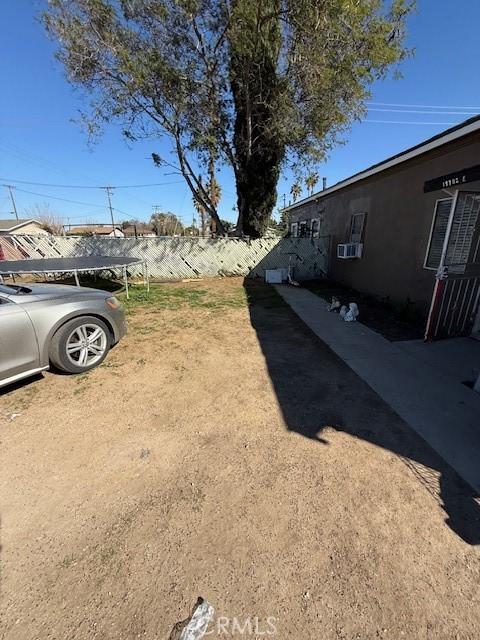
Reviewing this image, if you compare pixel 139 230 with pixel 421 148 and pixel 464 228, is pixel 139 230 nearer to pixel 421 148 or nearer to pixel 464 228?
pixel 421 148

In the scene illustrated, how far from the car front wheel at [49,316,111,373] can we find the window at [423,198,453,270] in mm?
6037

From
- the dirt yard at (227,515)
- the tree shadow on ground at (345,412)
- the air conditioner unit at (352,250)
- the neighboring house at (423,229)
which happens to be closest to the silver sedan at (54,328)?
the dirt yard at (227,515)

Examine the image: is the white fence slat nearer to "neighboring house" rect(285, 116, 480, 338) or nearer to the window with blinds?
"neighboring house" rect(285, 116, 480, 338)

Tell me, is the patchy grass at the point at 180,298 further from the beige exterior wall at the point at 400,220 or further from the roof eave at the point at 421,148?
the roof eave at the point at 421,148

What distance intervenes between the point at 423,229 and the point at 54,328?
22.0 ft

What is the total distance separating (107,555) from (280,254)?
→ 10903 millimetres

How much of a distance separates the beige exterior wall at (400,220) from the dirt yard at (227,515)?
164 inches

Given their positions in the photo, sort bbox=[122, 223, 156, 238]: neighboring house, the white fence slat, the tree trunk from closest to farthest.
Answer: the tree trunk → the white fence slat → bbox=[122, 223, 156, 238]: neighboring house

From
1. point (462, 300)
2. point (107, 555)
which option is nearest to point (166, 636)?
point (107, 555)

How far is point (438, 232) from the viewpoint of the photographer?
549 centimetres

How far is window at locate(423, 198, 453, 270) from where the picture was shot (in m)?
5.35

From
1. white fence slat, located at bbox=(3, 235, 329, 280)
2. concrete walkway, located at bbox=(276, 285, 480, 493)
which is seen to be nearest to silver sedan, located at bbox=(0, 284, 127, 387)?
concrete walkway, located at bbox=(276, 285, 480, 493)

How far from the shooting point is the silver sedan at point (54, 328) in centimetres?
272

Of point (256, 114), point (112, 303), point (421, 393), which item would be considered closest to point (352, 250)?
point (256, 114)
